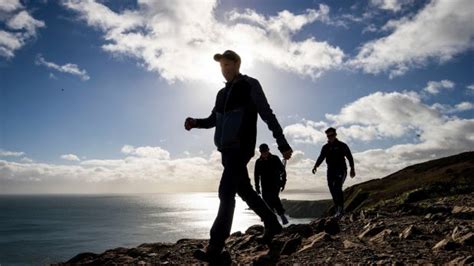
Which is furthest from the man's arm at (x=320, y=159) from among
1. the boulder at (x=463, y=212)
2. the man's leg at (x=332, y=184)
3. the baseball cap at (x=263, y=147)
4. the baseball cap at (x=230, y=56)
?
the baseball cap at (x=230, y=56)

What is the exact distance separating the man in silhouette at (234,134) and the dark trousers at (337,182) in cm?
723

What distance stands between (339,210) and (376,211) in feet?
7.45

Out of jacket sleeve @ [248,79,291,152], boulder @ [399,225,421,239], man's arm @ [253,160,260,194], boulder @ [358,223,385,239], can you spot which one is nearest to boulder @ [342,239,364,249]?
boulder @ [358,223,385,239]

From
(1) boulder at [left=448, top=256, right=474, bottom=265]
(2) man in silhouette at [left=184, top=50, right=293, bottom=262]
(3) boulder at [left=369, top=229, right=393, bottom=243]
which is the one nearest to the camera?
(1) boulder at [left=448, top=256, right=474, bottom=265]

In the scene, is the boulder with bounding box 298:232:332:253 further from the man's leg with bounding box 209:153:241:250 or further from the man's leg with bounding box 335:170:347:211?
the man's leg with bounding box 335:170:347:211

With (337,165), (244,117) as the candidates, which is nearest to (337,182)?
(337,165)

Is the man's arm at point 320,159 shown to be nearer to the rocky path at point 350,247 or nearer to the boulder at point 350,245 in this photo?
the rocky path at point 350,247

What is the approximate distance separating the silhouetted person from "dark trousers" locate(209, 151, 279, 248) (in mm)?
7124

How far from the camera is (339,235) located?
752 centimetres

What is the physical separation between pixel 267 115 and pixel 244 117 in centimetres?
37

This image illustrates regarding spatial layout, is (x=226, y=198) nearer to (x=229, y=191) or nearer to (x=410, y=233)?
(x=229, y=191)

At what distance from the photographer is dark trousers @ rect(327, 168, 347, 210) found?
498 inches

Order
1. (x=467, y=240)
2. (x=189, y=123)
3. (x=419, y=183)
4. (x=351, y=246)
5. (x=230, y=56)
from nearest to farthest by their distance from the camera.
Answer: (x=467, y=240) < (x=230, y=56) < (x=351, y=246) < (x=189, y=123) < (x=419, y=183)

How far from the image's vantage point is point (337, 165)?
41.8 ft
